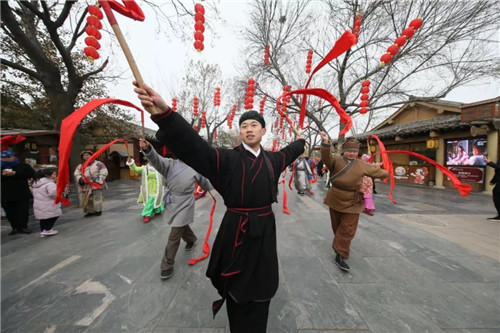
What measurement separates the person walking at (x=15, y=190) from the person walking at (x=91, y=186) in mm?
1051

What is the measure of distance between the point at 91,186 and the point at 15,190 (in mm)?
1387

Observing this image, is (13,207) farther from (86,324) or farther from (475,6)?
(475,6)

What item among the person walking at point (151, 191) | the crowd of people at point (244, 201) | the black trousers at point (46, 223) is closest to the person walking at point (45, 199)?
the black trousers at point (46, 223)

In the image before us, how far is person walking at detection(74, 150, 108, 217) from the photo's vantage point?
17.2ft

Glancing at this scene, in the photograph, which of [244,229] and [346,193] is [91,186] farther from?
[346,193]

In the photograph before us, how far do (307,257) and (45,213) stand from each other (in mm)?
5400

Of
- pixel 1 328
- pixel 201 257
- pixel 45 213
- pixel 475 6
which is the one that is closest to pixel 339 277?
pixel 201 257

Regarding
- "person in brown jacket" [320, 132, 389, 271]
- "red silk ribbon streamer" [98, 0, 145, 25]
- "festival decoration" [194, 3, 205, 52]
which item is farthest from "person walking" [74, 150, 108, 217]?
"person in brown jacket" [320, 132, 389, 271]

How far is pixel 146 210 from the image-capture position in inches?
205

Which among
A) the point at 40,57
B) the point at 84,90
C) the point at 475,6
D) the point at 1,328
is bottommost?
the point at 1,328

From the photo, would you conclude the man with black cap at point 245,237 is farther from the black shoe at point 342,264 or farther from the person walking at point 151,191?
the person walking at point 151,191

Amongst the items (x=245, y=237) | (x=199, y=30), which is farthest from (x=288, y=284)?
(x=199, y=30)

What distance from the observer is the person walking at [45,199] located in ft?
13.1

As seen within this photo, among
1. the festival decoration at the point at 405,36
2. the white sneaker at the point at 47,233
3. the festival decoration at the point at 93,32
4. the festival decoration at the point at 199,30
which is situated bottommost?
the white sneaker at the point at 47,233
